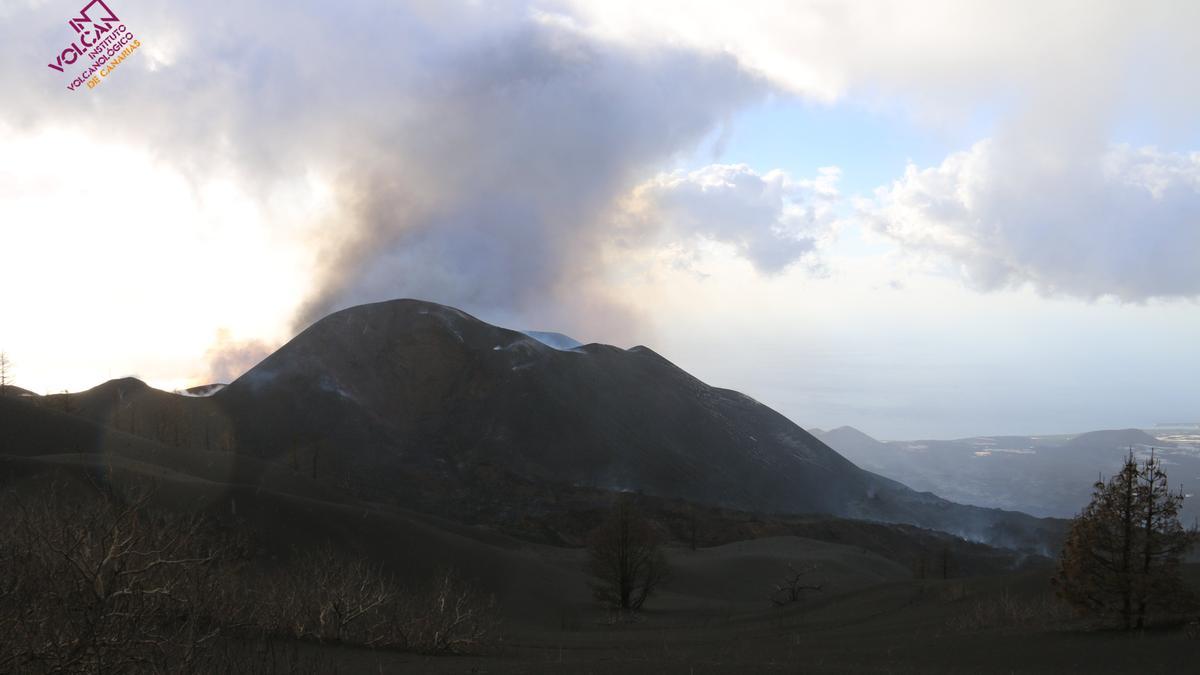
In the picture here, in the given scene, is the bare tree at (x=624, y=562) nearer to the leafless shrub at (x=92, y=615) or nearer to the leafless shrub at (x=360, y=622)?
the leafless shrub at (x=360, y=622)

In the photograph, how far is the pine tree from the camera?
2086 centimetres

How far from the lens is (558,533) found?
10112 cm

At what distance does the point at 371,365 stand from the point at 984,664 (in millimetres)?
151789

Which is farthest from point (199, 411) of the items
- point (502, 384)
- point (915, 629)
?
point (915, 629)

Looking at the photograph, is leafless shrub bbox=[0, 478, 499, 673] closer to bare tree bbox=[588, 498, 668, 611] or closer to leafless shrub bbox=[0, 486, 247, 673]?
leafless shrub bbox=[0, 486, 247, 673]

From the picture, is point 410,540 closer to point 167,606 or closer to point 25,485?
point 25,485

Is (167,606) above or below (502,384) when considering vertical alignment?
below

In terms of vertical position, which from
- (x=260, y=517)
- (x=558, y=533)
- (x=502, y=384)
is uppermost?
(x=502, y=384)

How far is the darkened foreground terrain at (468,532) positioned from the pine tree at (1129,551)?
0.86 metres

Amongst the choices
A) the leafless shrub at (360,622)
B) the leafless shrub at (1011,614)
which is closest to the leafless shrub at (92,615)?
the leafless shrub at (360,622)

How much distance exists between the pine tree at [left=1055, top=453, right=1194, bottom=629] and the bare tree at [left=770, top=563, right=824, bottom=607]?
25422 millimetres

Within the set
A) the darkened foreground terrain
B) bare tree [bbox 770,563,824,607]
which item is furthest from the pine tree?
bare tree [bbox 770,563,824,607]

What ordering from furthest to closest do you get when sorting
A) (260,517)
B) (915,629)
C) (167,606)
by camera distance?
1. (260,517)
2. (915,629)
3. (167,606)

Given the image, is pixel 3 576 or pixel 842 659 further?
pixel 842 659
